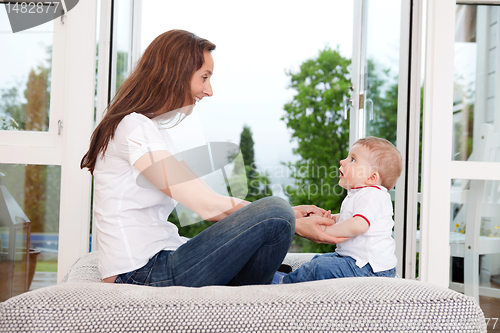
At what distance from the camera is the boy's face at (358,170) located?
1372mm

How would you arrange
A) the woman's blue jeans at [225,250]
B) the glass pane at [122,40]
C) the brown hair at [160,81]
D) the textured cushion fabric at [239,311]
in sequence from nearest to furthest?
1. the textured cushion fabric at [239,311]
2. the woman's blue jeans at [225,250]
3. the brown hair at [160,81]
4. the glass pane at [122,40]

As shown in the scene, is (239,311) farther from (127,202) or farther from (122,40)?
(122,40)

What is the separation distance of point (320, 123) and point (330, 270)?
13.7 feet

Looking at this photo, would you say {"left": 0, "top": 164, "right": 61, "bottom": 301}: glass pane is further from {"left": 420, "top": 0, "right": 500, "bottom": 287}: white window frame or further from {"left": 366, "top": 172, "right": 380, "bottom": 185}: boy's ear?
{"left": 420, "top": 0, "right": 500, "bottom": 287}: white window frame

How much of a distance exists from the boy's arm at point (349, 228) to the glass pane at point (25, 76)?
1.38 metres

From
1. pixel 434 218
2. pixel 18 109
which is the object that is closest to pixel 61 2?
pixel 18 109

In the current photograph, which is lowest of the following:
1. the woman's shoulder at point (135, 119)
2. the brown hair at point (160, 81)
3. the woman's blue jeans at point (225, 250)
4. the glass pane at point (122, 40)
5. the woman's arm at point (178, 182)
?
the woman's blue jeans at point (225, 250)

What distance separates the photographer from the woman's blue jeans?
40.3 inches

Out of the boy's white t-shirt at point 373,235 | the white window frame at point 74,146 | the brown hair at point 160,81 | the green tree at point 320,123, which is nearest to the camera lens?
the brown hair at point 160,81

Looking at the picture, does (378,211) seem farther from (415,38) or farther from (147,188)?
(415,38)

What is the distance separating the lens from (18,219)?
1.88 meters

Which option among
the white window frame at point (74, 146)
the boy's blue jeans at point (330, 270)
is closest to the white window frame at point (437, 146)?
the boy's blue jeans at point (330, 270)

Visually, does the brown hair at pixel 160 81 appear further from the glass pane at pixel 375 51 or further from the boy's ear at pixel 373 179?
the glass pane at pixel 375 51

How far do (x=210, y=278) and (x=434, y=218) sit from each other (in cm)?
118
